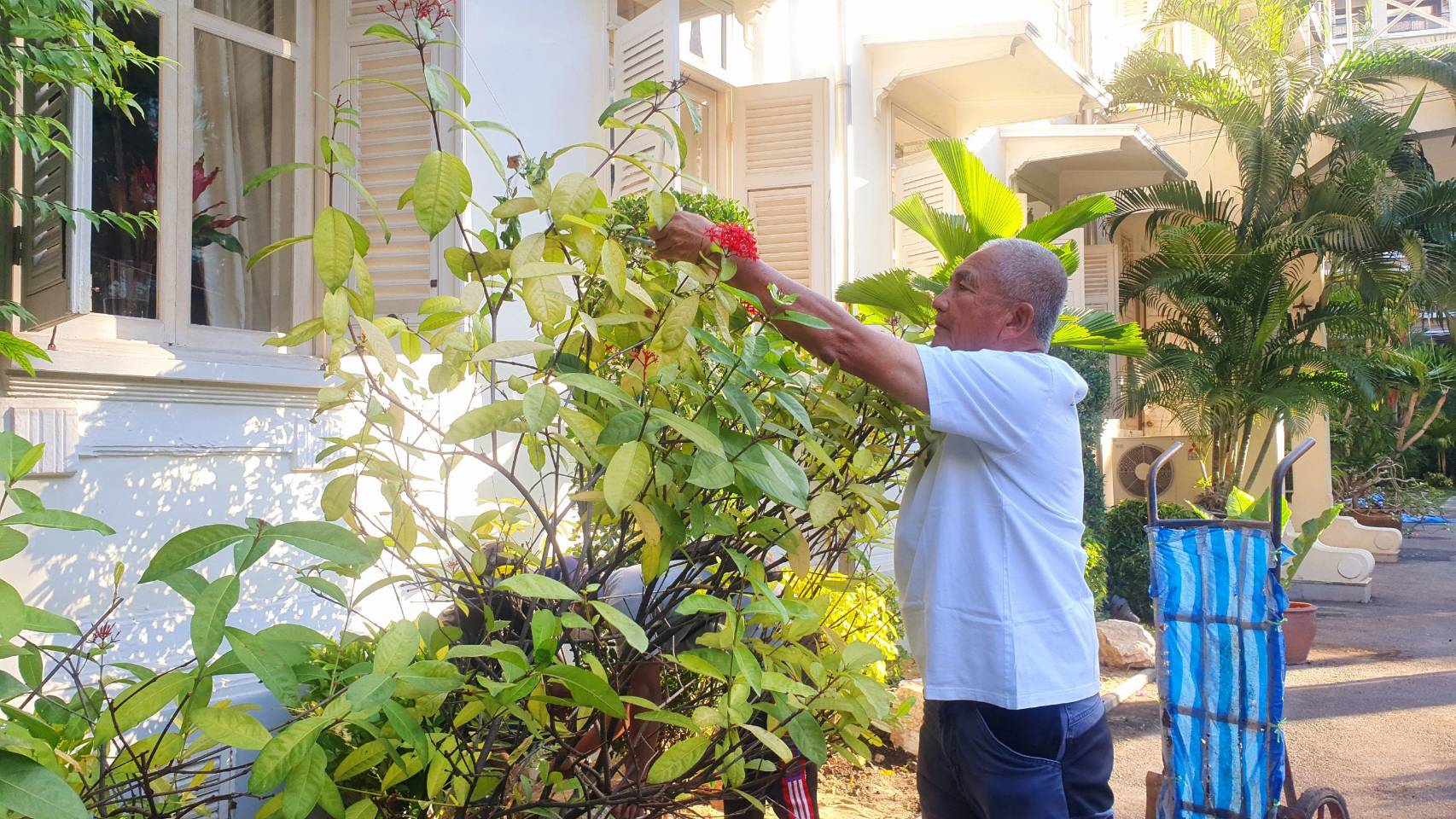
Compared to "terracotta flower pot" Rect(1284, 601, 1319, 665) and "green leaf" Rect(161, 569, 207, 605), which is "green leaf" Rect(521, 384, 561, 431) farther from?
"terracotta flower pot" Rect(1284, 601, 1319, 665)

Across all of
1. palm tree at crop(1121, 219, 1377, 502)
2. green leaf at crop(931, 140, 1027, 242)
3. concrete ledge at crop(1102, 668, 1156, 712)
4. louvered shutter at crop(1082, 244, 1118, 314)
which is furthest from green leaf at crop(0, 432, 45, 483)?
louvered shutter at crop(1082, 244, 1118, 314)

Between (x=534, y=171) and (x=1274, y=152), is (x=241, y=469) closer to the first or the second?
(x=534, y=171)

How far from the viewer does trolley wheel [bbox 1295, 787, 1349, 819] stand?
4.16 meters

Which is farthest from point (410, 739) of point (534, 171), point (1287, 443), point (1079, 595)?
point (1287, 443)

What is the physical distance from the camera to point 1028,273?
246cm

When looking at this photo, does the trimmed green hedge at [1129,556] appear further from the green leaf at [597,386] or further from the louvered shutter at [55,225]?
the green leaf at [597,386]

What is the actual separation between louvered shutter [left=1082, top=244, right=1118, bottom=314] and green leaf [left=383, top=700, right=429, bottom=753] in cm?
1636

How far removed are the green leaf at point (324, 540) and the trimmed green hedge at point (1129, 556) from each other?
1118cm

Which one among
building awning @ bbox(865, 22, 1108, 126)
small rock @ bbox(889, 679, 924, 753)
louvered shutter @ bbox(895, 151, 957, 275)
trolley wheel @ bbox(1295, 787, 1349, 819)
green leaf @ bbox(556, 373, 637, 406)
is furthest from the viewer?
louvered shutter @ bbox(895, 151, 957, 275)

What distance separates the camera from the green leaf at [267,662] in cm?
145

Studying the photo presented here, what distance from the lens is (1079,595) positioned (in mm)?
2439

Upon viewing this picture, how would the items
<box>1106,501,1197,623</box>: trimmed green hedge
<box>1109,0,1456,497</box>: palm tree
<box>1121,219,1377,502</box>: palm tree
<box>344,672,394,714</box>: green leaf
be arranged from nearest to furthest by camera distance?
<box>344,672,394,714</box>: green leaf, <box>1106,501,1197,623</box>: trimmed green hedge, <box>1121,219,1377,502</box>: palm tree, <box>1109,0,1456,497</box>: palm tree

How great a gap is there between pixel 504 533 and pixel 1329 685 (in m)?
8.80

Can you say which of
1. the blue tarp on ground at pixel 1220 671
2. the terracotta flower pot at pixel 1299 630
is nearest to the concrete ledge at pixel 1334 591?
the terracotta flower pot at pixel 1299 630
